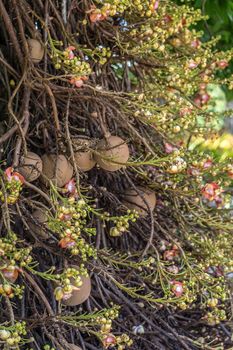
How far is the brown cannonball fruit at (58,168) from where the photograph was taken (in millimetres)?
732

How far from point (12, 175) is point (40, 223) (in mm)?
73

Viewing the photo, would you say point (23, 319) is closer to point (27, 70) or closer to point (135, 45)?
point (27, 70)

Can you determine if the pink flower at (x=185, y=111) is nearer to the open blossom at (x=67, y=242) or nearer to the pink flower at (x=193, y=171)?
the pink flower at (x=193, y=171)

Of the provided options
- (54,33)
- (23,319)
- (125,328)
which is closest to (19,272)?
(23,319)

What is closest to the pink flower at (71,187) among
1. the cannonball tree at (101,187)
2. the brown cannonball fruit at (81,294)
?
the cannonball tree at (101,187)

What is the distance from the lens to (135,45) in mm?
852

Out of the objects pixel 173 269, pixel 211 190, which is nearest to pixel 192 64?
pixel 211 190

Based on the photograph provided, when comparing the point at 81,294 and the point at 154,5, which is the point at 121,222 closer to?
the point at 81,294

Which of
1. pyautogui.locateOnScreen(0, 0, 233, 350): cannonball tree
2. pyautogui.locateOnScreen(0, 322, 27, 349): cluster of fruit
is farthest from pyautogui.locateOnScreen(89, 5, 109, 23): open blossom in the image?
pyautogui.locateOnScreen(0, 322, 27, 349): cluster of fruit

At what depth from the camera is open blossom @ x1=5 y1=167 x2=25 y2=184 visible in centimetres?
66

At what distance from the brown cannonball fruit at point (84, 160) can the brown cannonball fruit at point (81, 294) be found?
0.45 ft

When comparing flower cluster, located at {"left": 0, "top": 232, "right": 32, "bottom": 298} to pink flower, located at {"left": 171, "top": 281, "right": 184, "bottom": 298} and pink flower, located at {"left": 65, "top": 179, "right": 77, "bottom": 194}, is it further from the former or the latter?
pink flower, located at {"left": 171, "top": 281, "right": 184, "bottom": 298}

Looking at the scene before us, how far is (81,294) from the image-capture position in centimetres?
72

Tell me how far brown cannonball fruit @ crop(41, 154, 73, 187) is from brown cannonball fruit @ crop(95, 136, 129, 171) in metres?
0.04
